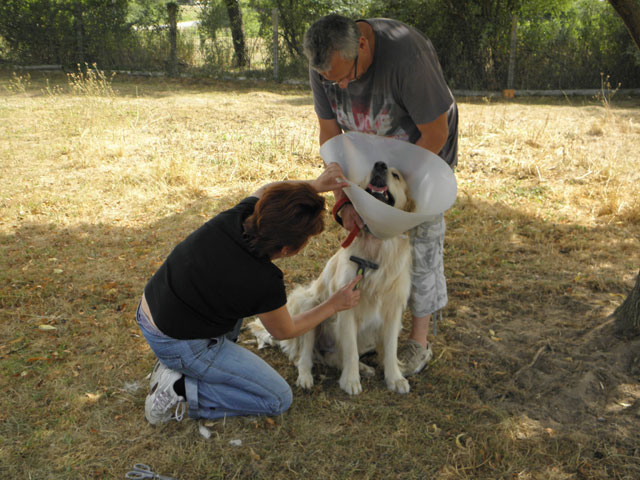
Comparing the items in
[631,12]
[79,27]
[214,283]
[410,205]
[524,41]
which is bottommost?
[214,283]


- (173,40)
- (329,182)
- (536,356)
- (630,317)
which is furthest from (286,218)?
(173,40)

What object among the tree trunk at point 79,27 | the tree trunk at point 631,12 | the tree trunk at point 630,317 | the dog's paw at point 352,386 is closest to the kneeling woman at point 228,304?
the dog's paw at point 352,386

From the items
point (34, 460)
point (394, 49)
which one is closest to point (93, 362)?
point (34, 460)

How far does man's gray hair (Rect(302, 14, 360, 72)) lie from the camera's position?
2.50 meters

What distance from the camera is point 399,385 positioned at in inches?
120

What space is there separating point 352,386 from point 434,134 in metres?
1.55

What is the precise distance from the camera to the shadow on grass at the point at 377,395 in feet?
8.16

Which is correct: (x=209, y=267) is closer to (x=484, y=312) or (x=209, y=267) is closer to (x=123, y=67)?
(x=484, y=312)

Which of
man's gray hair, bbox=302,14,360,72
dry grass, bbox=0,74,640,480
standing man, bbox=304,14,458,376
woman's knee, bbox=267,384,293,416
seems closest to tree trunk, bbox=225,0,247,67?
dry grass, bbox=0,74,640,480

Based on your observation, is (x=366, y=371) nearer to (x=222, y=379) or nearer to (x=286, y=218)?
(x=222, y=379)

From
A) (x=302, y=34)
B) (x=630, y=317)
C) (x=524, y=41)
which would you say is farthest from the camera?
(x=302, y=34)

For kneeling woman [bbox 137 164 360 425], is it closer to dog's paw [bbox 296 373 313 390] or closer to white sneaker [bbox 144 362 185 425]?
white sneaker [bbox 144 362 185 425]

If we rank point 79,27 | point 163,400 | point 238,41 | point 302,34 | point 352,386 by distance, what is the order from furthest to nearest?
point 79,27, point 238,41, point 302,34, point 352,386, point 163,400

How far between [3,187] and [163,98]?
6.38 m
